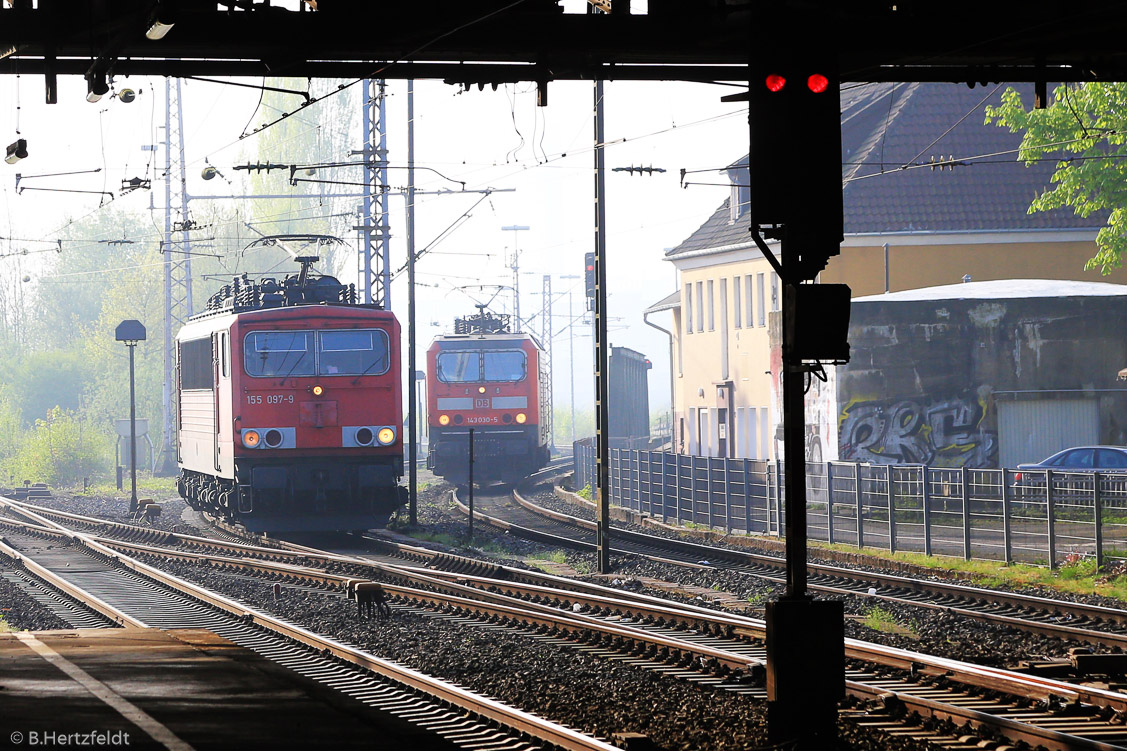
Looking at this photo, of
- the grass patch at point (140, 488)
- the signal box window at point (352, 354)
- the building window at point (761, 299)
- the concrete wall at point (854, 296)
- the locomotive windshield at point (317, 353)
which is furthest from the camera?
the building window at point (761, 299)

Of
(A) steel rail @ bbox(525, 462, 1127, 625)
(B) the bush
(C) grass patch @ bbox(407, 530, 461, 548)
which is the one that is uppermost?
(B) the bush

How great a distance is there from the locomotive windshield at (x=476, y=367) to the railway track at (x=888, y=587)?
7.47 meters

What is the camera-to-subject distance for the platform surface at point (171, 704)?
318 inches

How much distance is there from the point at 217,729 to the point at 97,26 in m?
4.88

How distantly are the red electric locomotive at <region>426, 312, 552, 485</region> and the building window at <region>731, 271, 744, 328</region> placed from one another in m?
9.41

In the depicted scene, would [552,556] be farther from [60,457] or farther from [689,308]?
[60,457]

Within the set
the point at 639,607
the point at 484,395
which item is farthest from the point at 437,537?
the point at 639,607

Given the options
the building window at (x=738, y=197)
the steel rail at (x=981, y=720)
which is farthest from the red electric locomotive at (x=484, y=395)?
the steel rail at (x=981, y=720)

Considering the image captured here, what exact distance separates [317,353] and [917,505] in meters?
9.99

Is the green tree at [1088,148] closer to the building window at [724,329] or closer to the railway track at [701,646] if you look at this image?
the railway track at [701,646]

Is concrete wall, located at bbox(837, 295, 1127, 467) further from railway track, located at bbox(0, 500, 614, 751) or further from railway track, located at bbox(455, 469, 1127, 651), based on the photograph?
railway track, located at bbox(0, 500, 614, 751)

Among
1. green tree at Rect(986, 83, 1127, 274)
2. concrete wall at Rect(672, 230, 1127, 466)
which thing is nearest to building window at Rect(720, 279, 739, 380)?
concrete wall at Rect(672, 230, 1127, 466)

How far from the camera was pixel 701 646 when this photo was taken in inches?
463

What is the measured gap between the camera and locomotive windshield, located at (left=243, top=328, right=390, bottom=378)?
76.2 feet
